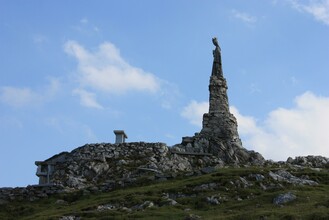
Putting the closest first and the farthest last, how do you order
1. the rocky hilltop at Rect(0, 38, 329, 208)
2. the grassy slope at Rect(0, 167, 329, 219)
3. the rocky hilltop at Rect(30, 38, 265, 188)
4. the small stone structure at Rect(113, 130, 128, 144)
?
the grassy slope at Rect(0, 167, 329, 219) → the rocky hilltop at Rect(0, 38, 329, 208) → the rocky hilltop at Rect(30, 38, 265, 188) → the small stone structure at Rect(113, 130, 128, 144)

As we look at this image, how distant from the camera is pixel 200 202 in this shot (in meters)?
31.6

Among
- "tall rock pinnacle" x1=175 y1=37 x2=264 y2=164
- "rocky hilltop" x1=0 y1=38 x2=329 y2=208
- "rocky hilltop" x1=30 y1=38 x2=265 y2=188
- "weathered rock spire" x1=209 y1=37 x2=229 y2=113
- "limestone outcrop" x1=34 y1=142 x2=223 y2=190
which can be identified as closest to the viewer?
"rocky hilltop" x1=0 y1=38 x2=329 y2=208

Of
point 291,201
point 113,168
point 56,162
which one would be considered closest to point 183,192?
point 291,201

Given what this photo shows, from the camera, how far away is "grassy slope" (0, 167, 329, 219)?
28.1 meters

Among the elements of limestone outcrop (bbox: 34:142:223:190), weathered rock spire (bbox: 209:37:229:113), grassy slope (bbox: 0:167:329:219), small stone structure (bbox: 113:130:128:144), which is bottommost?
grassy slope (bbox: 0:167:329:219)

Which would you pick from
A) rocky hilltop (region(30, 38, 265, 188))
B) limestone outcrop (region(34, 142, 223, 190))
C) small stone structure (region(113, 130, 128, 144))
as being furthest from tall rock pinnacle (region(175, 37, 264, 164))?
small stone structure (region(113, 130, 128, 144))

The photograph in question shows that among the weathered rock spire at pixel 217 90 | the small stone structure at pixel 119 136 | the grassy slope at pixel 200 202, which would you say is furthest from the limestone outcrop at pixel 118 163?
the weathered rock spire at pixel 217 90

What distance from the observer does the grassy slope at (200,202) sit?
92.1 feet

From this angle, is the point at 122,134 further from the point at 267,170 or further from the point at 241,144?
the point at 267,170

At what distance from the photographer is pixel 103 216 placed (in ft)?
94.9

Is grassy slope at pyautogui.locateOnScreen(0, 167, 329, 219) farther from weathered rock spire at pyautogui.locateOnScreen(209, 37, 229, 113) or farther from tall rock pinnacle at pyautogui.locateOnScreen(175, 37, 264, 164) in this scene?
weathered rock spire at pyautogui.locateOnScreen(209, 37, 229, 113)

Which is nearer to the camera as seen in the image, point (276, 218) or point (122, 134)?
point (276, 218)

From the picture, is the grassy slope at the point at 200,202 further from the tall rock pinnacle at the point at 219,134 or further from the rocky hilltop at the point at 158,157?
the tall rock pinnacle at the point at 219,134

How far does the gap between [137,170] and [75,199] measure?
7.49 meters
